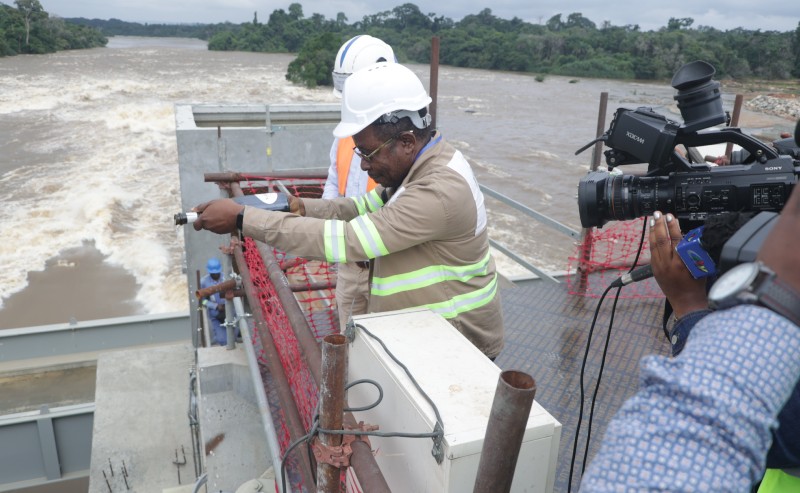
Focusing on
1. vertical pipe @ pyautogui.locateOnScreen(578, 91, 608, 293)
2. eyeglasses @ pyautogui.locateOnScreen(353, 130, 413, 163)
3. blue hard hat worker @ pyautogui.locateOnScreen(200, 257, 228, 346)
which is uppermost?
eyeglasses @ pyautogui.locateOnScreen(353, 130, 413, 163)

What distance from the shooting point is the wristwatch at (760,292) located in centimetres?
78

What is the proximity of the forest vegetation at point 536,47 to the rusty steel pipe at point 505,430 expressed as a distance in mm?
26690

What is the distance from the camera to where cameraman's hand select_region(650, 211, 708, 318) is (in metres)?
1.35

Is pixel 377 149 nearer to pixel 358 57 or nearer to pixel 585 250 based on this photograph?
pixel 358 57

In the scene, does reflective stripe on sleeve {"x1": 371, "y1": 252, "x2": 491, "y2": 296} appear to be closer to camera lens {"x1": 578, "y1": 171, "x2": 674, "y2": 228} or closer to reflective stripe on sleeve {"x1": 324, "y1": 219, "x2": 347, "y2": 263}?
reflective stripe on sleeve {"x1": 324, "y1": 219, "x2": 347, "y2": 263}

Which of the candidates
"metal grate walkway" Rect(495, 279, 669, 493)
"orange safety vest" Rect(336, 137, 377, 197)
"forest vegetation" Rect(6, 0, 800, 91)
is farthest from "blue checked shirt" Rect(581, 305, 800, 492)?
"forest vegetation" Rect(6, 0, 800, 91)

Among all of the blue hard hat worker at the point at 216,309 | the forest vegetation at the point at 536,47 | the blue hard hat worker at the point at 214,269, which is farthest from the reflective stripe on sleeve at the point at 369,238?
the forest vegetation at the point at 536,47

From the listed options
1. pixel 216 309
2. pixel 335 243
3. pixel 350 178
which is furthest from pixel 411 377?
pixel 216 309

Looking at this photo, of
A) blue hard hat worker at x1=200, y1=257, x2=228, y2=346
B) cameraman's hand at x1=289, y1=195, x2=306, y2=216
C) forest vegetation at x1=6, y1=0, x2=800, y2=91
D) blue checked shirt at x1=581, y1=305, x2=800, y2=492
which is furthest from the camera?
forest vegetation at x1=6, y1=0, x2=800, y2=91

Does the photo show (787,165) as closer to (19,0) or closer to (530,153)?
(530,153)

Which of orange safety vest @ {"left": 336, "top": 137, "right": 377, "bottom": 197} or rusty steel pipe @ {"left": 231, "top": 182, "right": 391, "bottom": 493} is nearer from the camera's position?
rusty steel pipe @ {"left": 231, "top": 182, "right": 391, "bottom": 493}

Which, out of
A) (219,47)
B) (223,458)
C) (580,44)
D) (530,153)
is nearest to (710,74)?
(223,458)

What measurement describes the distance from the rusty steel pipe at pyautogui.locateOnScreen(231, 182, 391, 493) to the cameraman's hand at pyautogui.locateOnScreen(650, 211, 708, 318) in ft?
2.41

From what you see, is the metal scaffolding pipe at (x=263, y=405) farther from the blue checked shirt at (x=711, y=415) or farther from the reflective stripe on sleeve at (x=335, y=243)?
the blue checked shirt at (x=711, y=415)
